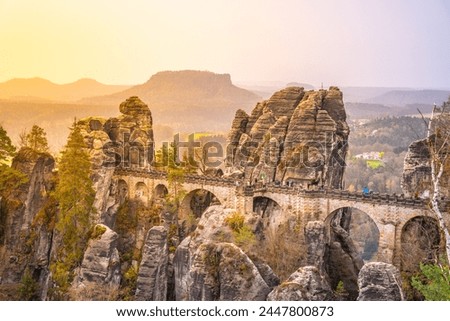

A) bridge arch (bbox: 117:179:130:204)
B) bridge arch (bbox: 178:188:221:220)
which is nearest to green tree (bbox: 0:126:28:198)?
bridge arch (bbox: 117:179:130:204)

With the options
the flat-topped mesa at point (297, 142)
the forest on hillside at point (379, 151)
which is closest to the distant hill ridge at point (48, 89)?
the flat-topped mesa at point (297, 142)

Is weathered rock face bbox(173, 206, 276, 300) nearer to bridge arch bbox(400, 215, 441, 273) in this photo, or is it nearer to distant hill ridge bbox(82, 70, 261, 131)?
distant hill ridge bbox(82, 70, 261, 131)

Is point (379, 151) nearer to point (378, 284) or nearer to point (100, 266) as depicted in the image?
point (100, 266)

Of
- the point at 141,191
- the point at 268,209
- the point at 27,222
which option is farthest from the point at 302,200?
the point at 27,222

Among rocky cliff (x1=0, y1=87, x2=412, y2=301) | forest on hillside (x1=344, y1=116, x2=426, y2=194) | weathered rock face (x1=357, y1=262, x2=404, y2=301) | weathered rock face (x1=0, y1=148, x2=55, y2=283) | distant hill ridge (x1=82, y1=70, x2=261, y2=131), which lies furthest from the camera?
forest on hillside (x1=344, y1=116, x2=426, y2=194)

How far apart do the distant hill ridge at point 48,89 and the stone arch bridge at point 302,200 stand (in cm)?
708

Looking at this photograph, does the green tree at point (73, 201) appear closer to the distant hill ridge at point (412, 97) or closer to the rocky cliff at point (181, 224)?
the rocky cliff at point (181, 224)

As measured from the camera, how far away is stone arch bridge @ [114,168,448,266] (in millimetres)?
18469

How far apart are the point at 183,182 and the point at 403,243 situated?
29.9ft

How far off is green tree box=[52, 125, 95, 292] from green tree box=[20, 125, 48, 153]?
192cm

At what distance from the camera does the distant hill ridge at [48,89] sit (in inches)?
585

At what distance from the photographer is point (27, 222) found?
1936 centimetres

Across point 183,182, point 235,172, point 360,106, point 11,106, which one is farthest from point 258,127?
point 11,106

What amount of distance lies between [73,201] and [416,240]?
11776 mm
